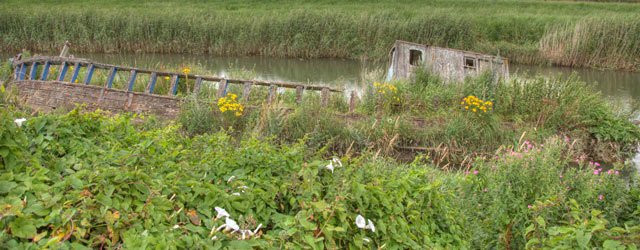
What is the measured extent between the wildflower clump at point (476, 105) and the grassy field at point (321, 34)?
1301 cm

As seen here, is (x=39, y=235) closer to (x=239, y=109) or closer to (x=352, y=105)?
(x=239, y=109)

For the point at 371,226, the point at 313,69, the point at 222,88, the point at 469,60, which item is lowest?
the point at 313,69

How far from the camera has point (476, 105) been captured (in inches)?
424

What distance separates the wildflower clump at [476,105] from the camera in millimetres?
10781

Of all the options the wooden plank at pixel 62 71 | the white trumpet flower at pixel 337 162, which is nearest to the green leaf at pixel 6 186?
the white trumpet flower at pixel 337 162

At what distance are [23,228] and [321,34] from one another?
22.2m

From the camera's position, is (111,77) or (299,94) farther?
(111,77)

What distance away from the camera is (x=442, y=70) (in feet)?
46.9

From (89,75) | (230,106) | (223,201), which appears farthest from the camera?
(89,75)

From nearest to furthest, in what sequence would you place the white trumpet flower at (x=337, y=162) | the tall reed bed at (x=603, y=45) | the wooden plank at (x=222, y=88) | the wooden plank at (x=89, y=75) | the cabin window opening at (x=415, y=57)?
1. the white trumpet flower at (x=337, y=162)
2. the wooden plank at (x=222, y=88)
3. the wooden plank at (x=89, y=75)
4. the cabin window opening at (x=415, y=57)
5. the tall reed bed at (x=603, y=45)

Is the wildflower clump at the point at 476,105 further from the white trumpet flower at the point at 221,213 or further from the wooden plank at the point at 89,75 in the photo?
the white trumpet flower at the point at 221,213

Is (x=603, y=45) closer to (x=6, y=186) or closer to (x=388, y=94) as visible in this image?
(x=388, y=94)

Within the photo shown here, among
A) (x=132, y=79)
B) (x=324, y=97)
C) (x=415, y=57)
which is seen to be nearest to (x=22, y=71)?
(x=132, y=79)

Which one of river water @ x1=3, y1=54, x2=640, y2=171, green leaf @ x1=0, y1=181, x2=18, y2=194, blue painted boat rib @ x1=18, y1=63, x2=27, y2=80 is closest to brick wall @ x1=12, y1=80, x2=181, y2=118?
blue painted boat rib @ x1=18, y1=63, x2=27, y2=80
